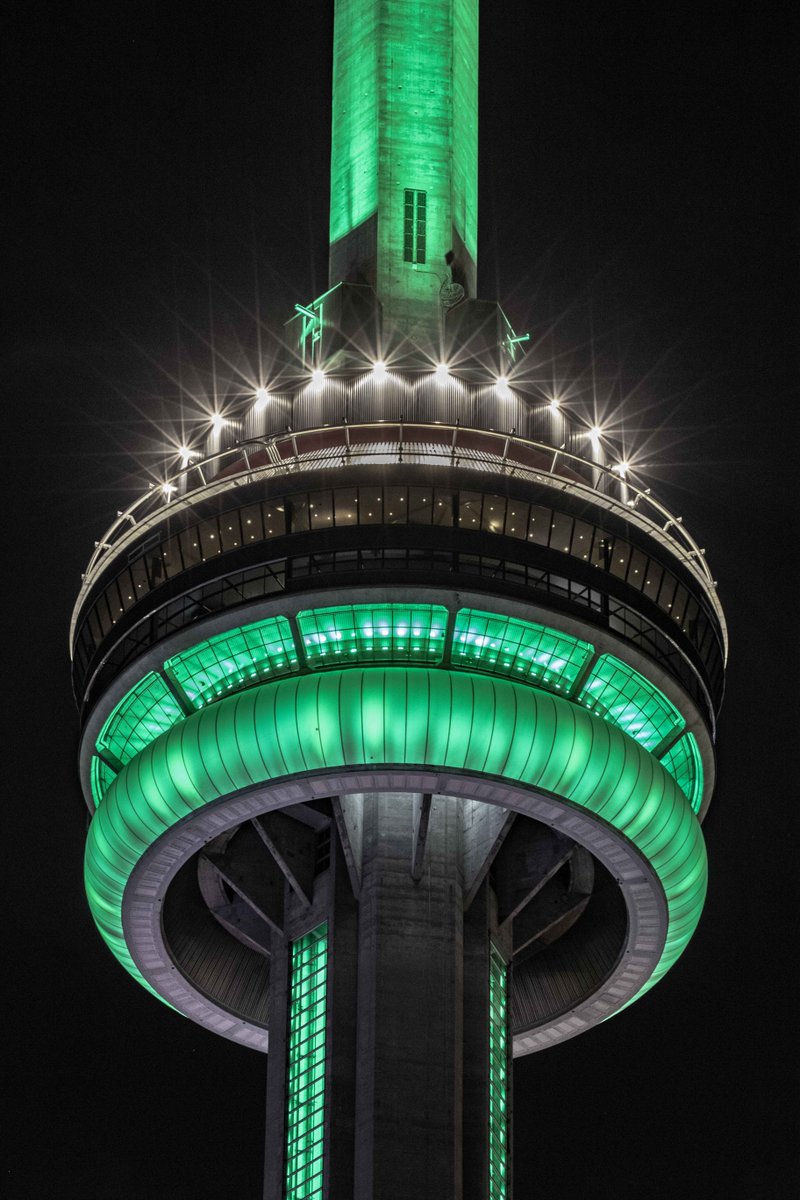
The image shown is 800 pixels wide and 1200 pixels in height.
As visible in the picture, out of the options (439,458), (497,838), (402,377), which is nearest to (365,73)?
(402,377)

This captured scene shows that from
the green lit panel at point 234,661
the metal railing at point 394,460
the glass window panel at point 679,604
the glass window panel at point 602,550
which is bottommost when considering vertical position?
the green lit panel at point 234,661

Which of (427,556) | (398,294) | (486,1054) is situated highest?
(398,294)

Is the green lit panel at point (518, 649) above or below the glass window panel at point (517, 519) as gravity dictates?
below

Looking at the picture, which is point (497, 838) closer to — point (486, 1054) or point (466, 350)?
point (486, 1054)

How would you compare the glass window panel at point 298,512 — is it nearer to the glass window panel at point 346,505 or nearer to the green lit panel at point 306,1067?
the glass window panel at point 346,505

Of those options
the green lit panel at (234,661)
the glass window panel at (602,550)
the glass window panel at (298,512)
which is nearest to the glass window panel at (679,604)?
the glass window panel at (602,550)

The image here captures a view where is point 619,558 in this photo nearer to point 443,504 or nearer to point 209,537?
point 443,504

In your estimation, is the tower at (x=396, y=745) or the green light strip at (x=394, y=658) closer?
the tower at (x=396, y=745)

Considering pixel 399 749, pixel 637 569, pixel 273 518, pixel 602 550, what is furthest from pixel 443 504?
pixel 399 749
